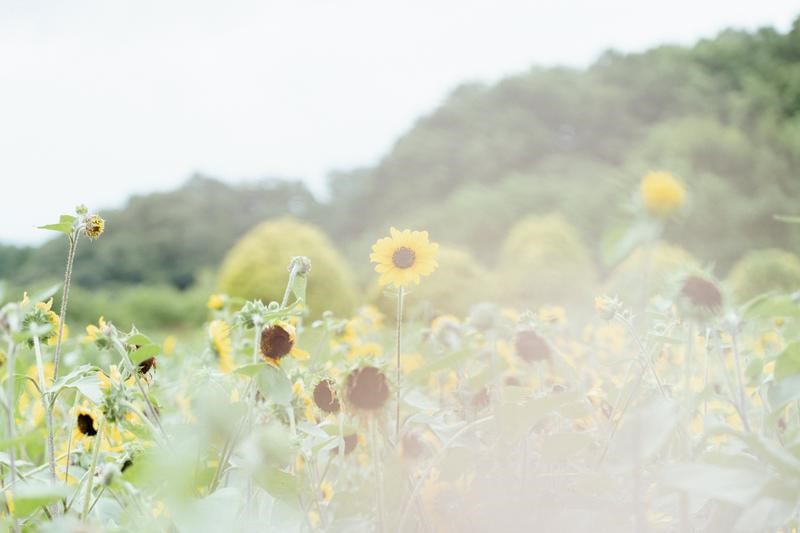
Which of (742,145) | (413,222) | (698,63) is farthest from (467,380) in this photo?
(698,63)

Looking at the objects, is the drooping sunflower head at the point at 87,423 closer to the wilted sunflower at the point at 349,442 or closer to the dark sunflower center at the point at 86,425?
the dark sunflower center at the point at 86,425

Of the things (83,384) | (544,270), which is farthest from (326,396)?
(544,270)

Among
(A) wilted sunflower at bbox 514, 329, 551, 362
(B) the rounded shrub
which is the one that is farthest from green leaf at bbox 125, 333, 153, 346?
(B) the rounded shrub

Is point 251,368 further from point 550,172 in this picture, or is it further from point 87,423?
point 550,172

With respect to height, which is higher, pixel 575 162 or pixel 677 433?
pixel 575 162

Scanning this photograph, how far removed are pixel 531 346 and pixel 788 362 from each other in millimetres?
262

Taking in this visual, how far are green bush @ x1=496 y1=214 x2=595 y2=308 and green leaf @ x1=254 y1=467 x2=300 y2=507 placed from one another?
3.92 meters

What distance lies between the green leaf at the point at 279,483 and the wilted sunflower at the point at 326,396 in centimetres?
8

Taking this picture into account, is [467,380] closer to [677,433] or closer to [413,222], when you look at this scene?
[677,433]

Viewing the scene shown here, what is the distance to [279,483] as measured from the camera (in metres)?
0.50

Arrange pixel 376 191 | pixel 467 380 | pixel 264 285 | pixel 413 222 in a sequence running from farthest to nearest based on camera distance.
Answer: pixel 376 191 < pixel 413 222 < pixel 264 285 < pixel 467 380

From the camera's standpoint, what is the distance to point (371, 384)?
479 millimetres

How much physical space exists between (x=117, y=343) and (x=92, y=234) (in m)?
0.12

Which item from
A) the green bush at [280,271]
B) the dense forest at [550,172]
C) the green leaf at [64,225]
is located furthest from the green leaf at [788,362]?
the dense forest at [550,172]
